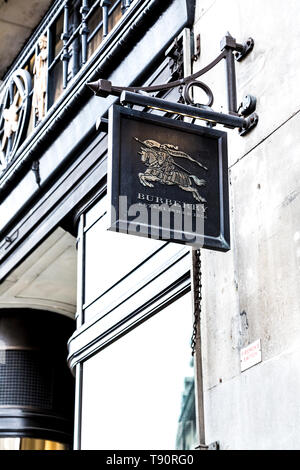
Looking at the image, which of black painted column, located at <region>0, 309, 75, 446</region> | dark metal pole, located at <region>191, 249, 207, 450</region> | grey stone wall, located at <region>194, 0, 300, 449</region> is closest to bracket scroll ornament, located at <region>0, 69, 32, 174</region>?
black painted column, located at <region>0, 309, 75, 446</region>

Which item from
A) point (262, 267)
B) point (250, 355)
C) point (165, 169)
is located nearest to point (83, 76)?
point (165, 169)

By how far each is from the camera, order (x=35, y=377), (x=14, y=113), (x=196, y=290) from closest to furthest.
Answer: (x=196, y=290) < (x=14, y=113) < (x=35, y=377)

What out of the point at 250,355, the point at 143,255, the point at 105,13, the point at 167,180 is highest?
the point at 105,13

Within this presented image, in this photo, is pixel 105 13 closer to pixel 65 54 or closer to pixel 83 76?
pixel 83 76

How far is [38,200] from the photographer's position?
8.48 meters

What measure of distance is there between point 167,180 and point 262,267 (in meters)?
0.70

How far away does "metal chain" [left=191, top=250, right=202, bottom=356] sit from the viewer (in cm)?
539

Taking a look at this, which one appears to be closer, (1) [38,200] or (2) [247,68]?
(2) [247,68]

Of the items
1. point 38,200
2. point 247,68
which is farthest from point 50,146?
point 247,68

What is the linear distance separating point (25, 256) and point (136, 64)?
8.25 feet

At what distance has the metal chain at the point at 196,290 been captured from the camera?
17.7 ft

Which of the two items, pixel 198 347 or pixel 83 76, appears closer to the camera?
pixel 198 347

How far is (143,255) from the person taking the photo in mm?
6664

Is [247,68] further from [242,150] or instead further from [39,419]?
[39,419]
